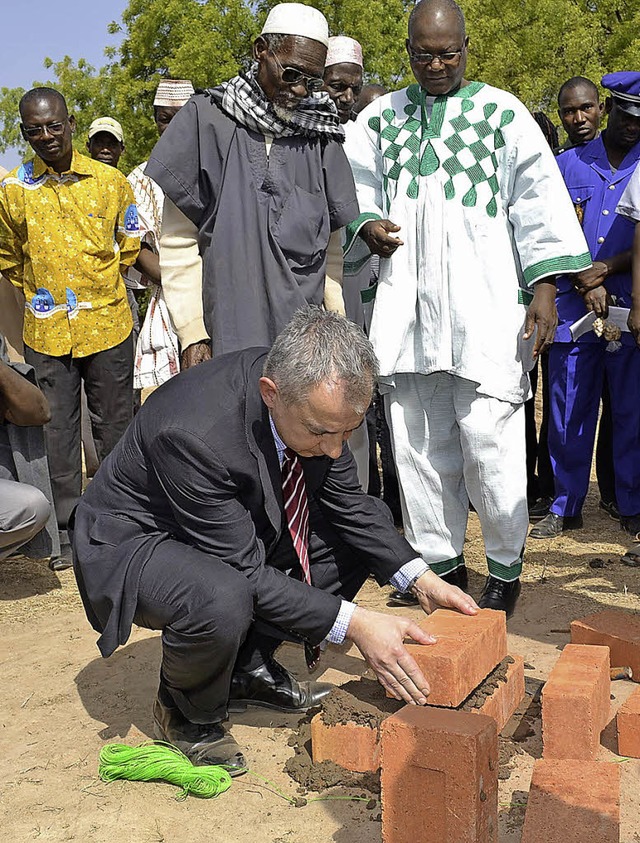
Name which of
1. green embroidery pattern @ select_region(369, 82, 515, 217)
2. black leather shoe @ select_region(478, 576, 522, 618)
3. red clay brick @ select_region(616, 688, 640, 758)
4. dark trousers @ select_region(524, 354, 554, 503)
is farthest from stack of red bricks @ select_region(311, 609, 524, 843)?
dark trousers @ select_region(524, 354, 554, 503)

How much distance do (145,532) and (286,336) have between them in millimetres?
833

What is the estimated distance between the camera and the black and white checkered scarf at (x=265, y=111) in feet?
12.6

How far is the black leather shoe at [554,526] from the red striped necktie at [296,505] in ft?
9.00

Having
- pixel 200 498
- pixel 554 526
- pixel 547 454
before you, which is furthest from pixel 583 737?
pixel 547 454

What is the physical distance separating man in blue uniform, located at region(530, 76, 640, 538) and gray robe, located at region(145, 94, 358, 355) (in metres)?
2.14

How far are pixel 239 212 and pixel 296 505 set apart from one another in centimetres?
125

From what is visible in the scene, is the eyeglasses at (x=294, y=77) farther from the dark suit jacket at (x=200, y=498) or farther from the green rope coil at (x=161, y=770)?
the green rope coil at (x=161, y=770)

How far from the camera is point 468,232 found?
166 inches

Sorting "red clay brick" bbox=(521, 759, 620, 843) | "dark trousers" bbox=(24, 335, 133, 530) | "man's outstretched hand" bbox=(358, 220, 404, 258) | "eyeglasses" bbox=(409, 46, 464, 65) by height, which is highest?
"eyeglasses" bbox=(409, 46, 464, 65)

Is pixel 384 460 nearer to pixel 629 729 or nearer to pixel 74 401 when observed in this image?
pixel 74 401

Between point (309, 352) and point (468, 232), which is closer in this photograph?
point (309, 352)

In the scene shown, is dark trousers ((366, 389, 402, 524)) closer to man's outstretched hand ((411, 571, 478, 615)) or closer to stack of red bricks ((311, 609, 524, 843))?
man's outstretched hand ((411, 571, 478, 615))

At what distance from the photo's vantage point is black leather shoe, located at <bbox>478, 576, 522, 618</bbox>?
4.37 metres

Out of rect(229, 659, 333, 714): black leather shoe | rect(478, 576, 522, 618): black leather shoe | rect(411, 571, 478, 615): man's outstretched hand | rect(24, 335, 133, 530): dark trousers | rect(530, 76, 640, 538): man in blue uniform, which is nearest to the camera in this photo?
rect(411, 571, 478, 615): man's outstretched hand
